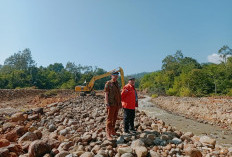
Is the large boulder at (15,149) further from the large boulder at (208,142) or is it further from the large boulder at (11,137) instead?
the large boulder at (208,142)

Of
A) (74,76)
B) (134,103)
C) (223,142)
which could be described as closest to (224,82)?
(223,142)

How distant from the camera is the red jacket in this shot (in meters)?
3.90

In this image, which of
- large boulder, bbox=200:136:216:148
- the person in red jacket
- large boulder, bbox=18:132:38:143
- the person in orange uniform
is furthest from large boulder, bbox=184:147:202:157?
large boulder, bbox=18:132:38:143

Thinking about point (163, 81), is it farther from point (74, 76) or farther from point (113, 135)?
point (113, 135)

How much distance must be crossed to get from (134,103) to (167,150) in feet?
4.43

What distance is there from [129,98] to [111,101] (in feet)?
1.76

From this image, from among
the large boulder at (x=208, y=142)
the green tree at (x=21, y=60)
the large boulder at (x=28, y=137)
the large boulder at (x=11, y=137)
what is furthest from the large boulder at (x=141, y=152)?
the green tree at (x=21, y=60)

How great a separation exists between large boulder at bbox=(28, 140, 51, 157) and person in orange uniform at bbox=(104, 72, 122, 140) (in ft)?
4.60

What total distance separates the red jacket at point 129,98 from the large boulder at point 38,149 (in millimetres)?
2054

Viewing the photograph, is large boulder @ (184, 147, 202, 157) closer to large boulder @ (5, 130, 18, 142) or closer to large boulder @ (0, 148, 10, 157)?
large boulder @ (0, 148, 10, 157)

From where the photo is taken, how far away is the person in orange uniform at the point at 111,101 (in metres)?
3.65

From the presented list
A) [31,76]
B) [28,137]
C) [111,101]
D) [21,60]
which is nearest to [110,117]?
[111,101]

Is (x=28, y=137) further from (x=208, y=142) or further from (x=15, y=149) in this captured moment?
(x=208, y=142)

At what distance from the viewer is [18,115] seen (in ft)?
20.3
